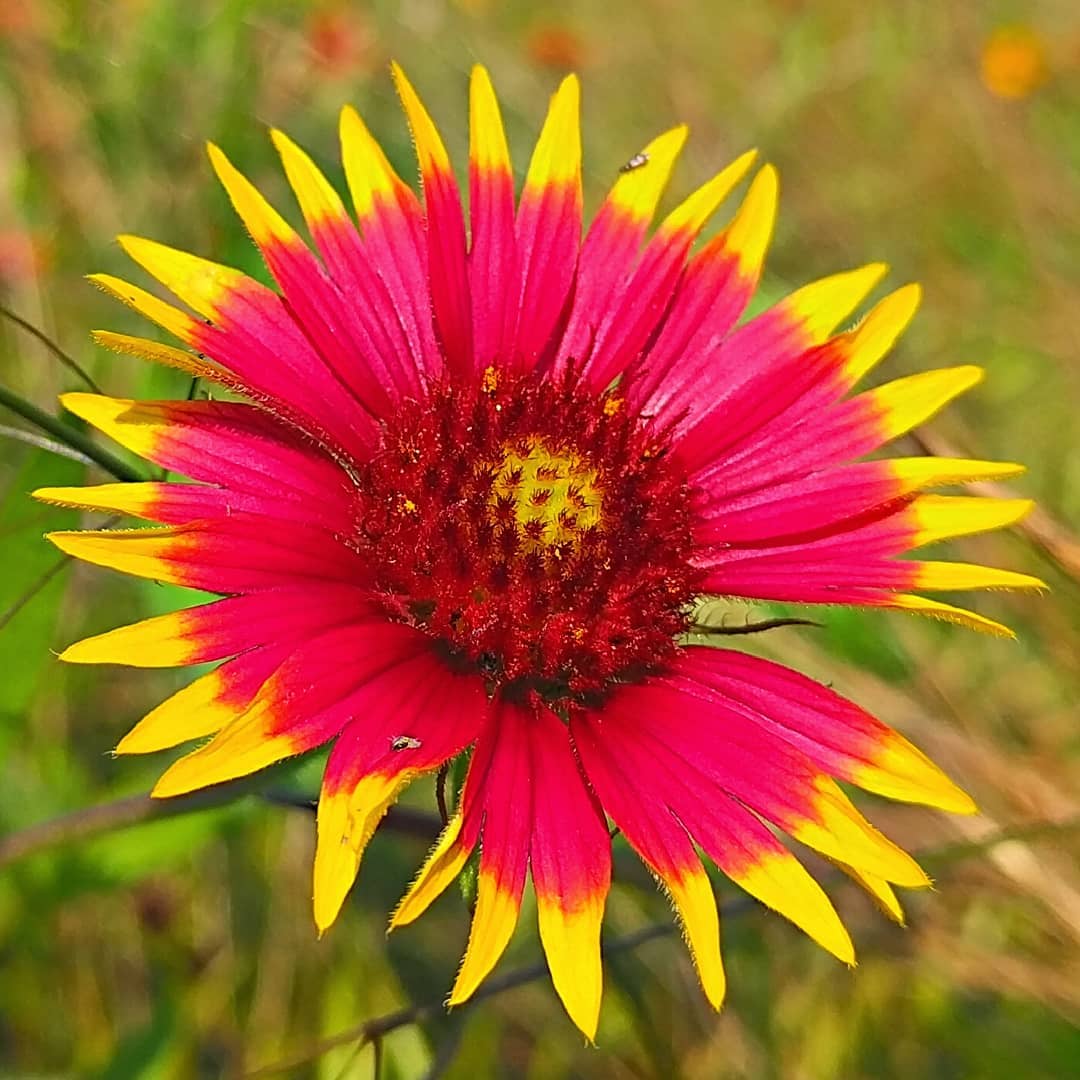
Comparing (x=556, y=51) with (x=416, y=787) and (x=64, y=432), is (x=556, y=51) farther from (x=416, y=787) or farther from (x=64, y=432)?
(x=64, y=432)

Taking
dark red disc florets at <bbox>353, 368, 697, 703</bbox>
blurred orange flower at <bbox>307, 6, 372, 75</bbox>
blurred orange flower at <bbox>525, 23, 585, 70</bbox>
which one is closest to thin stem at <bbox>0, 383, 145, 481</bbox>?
dark red disc florets at <bbox>353, 368, 697, 703</bbox>

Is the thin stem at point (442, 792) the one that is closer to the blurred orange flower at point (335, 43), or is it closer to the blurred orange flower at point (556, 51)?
the blurred orange flower at point (335, 43)

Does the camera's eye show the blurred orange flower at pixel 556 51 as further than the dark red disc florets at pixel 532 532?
Yes

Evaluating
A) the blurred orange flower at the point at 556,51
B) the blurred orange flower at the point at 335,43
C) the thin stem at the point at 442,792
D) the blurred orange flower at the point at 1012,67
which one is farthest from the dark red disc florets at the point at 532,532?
the blurred orange flower at the point at 1012,67

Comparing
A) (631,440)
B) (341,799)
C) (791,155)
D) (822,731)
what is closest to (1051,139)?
(791,155)

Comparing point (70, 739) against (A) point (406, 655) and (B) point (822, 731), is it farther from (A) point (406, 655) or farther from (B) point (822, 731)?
(B) point (822, 731)

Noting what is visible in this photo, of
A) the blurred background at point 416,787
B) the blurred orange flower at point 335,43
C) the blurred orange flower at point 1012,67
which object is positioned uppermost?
the blurred orange flower at point 1012,67

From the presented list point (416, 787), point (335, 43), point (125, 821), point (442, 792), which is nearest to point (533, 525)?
point (442, 792)

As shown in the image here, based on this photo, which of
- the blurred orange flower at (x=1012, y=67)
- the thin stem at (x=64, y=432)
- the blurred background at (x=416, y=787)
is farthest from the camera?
the blurred orange flower at (x=1012, y=67)
